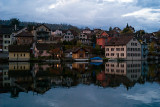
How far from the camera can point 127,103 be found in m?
14.3

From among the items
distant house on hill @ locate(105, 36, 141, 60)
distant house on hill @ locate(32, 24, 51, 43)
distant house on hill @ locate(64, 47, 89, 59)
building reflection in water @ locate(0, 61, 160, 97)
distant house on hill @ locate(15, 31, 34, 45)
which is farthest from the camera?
distant house on hill @ locate(32, 24, 51, 43)

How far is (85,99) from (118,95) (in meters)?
2.98

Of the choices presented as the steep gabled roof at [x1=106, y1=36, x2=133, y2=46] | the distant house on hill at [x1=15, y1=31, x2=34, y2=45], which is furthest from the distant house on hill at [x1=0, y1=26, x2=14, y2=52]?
the steep gabled roof at [x1=106, y1=36, x2=133, y2=46]

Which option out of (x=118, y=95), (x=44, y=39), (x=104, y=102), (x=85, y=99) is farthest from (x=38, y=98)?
(x=44, y=39)

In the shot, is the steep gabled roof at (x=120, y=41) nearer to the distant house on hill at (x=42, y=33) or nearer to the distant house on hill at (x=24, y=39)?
the distant house on hill at (x=42, y=33)

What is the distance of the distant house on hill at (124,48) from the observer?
75062 mm

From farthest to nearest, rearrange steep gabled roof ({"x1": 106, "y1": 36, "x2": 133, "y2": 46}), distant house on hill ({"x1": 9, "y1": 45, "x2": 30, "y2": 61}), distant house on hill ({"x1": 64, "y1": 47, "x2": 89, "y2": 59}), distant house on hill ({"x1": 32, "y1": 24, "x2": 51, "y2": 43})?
distant house on hill ({"x1": 32, "y1": 24, "x2": 51, "y2": 43}), steep gabled roof ({"x1": 106, "y1": 36, "x2": 133, "y2": 46}), distant house on hill ({"x1": 64, "y1": 47, "x2": 89, "y2": 59}), distant house on hill ({"x1": 9, "y1": 45, "x2": 30, "y2": 61})

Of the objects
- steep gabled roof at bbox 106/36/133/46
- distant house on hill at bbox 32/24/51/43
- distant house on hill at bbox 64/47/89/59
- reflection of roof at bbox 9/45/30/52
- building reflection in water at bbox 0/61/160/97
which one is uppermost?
distant house on hill at bbox 32/24/51/43

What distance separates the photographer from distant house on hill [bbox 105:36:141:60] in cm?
7506

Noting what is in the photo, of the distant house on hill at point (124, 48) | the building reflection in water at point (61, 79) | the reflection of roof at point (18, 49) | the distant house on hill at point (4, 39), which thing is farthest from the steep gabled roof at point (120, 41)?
→ the building reflection in water at point (61, 79)

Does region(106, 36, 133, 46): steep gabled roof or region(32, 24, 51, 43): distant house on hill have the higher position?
Result: region(32, 24, 51, 43): distant house on hill

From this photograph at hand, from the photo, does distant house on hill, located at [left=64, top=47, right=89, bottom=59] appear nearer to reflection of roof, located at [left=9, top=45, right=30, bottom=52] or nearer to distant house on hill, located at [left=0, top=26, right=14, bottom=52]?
reflection of roof, located at [left=9, top=45, right=30, bottom=52]

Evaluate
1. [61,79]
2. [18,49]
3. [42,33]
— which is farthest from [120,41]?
[61,79]

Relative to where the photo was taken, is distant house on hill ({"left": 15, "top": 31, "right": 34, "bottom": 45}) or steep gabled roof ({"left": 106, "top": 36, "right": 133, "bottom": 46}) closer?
distant house on hill ({"left": 15, "top": 31, "right": 34, "bottom": 45})
